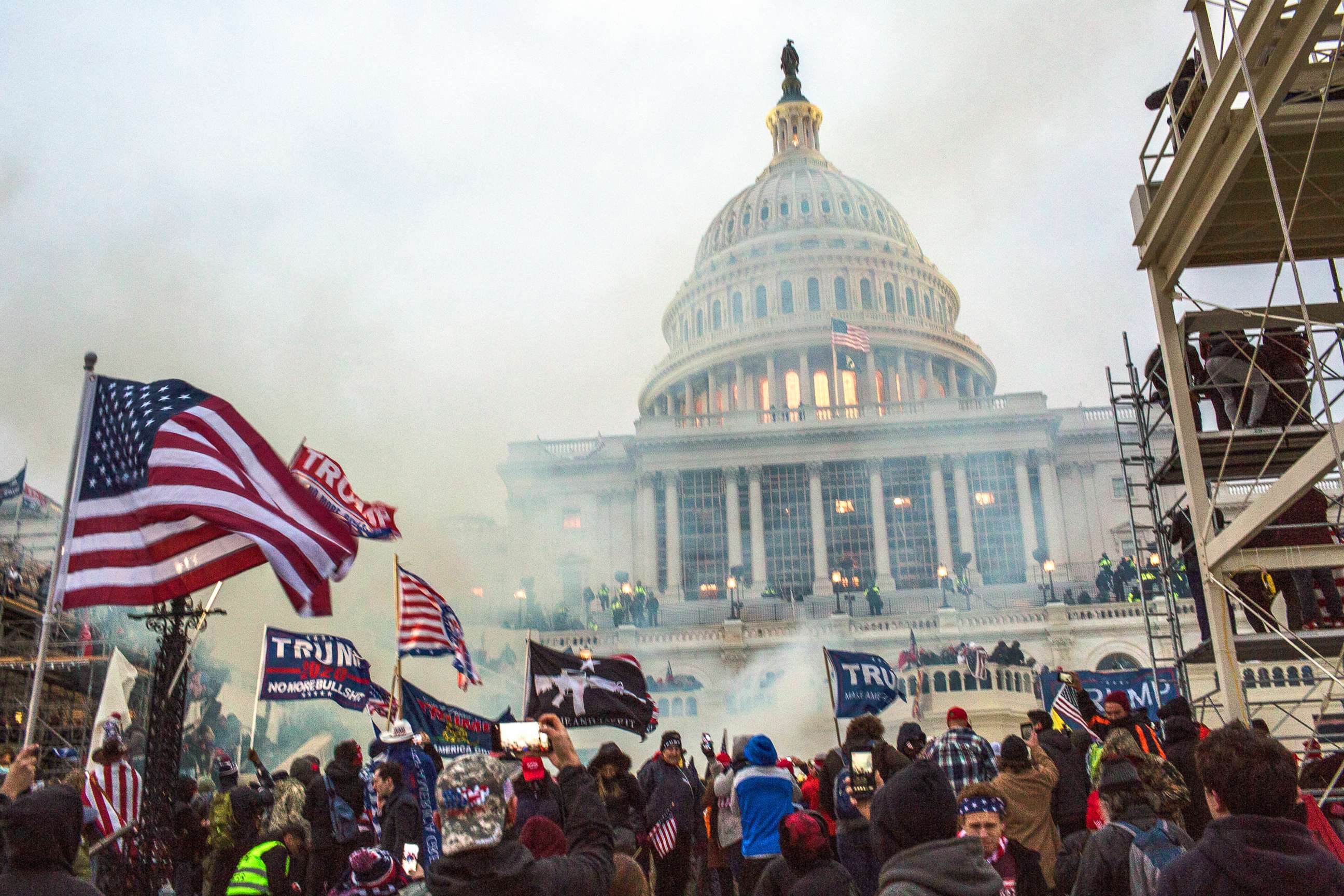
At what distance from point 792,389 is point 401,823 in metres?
65.2

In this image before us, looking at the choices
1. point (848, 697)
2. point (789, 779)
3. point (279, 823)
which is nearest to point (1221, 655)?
point (848, 697)

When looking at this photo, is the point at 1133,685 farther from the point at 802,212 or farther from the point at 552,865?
the point at 802,212

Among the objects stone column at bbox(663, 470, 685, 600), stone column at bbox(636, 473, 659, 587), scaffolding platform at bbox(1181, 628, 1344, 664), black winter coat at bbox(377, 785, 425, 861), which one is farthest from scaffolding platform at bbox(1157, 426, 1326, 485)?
stone column at bbox(636, 473, 659, 587)

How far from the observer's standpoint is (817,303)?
78750mm

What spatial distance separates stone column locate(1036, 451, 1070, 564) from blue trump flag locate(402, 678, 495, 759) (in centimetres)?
4383

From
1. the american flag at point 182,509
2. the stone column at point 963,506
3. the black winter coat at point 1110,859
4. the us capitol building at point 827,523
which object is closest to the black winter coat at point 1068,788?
the black winter coat at point 1110,859

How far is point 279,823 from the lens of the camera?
7.85 m

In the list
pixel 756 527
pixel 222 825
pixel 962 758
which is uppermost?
pixel 756 527

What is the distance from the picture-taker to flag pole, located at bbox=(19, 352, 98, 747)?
5.98m

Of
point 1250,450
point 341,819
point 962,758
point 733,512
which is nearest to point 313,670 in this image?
point 341,819

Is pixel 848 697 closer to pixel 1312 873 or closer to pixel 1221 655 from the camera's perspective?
pixel 1221 655

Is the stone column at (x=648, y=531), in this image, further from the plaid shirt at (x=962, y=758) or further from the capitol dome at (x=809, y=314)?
the plaid shirt at (x=962, y=758)

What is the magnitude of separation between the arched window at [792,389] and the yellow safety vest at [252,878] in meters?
64.7

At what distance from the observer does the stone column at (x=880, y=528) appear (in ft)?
174
